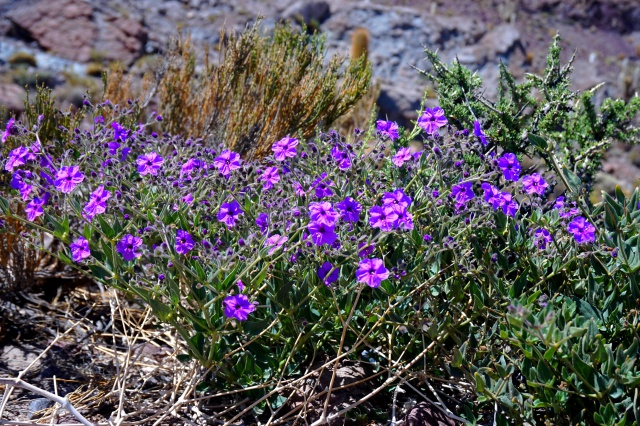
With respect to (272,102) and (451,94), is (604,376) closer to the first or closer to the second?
(451,94)

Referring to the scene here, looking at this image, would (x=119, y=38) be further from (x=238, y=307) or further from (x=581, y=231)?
(x=581, y=231)

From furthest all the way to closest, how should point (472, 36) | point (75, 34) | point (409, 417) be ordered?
1. point (472, 36)
2. point (75, 34)
3. point (409, 417)

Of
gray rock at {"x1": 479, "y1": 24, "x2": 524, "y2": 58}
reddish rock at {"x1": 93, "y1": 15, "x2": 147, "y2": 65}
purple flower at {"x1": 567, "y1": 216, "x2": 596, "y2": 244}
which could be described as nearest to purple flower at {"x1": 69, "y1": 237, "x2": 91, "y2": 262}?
purple flower at {"x1": 567, "y1": 216, "x2": 596, "y2": 244}

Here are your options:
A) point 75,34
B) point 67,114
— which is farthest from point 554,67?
point 75,34

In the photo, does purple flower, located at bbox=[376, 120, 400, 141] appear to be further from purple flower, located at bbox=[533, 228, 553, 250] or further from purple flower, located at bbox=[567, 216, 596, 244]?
purple flower, located at bbox=[567, 216, 596, 244]

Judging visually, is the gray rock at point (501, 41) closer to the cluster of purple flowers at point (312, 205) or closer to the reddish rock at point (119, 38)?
the reddish rock at point (119, 38)

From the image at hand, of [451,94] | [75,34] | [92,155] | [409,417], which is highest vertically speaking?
[451,94]

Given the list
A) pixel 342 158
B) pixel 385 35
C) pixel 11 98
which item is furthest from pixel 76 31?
pixel 342 158
